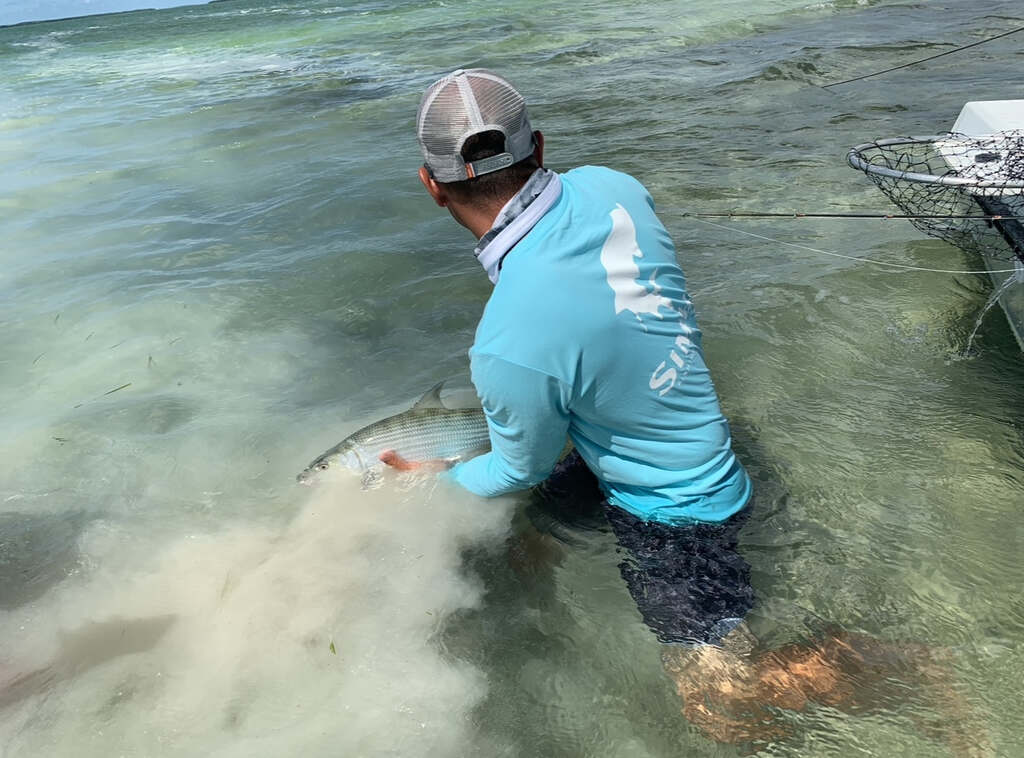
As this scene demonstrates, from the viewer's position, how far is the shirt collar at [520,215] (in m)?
2.22

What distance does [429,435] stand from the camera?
3.65 meters

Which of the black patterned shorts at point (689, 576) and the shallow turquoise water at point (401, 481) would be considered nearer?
the black patterned shorts at point (689, 576)

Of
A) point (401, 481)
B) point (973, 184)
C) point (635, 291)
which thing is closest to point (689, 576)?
point (635, 291)

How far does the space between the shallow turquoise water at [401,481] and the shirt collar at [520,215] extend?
1.85m

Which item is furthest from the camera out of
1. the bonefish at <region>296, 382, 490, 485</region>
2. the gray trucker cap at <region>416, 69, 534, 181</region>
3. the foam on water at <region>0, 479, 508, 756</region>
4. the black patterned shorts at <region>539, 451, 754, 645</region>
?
the bonefish at <region>296, 382, 490, 485</region>

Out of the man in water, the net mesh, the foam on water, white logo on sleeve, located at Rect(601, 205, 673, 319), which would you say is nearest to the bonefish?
the foam on water

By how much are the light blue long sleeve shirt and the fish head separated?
1210 millimetres

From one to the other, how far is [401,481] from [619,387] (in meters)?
1.88

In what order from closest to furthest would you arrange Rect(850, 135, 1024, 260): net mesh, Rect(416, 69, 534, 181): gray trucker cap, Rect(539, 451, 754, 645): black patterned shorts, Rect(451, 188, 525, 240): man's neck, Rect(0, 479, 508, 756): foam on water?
Rect(416, 69, 534, 181): gray trucker cap → Rect(451, 188, 525, 240): man's neck → Rect(539, 451, 754, 645): black patterned shorts → Rect(0, 479, 508, 756): foam on water → Rect(850, 135, 1024, 260): net mesh

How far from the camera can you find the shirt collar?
2.22m

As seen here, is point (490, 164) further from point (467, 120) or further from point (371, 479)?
point (371, 479)

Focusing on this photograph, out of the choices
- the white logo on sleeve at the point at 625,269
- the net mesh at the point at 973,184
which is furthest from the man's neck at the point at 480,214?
the net mesh at the point at 973,184

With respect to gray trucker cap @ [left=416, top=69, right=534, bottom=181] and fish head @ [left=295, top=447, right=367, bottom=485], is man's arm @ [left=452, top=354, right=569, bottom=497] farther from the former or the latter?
fish head @ [left=295, top=447, right=367, bottom=485]

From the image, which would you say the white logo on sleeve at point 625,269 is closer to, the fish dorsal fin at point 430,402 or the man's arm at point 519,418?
the man's arm at point 519,418
